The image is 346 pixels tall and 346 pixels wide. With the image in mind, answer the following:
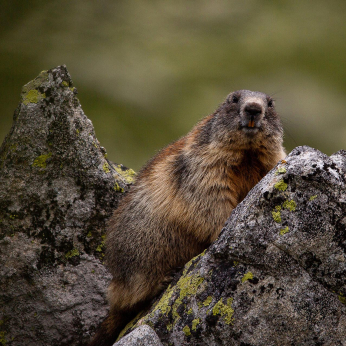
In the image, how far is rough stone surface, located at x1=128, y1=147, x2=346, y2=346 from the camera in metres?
3.69

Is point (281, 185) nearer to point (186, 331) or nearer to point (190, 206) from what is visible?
point (186, 331)

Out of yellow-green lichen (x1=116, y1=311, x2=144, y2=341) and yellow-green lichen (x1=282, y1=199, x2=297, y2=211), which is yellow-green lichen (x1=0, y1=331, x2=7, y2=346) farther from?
yellow-green lichen (x1=282, y1=199, x2=297, y2=211)

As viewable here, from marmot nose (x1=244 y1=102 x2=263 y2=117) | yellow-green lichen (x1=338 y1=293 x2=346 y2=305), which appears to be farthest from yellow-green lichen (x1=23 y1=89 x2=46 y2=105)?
yellow-green lichen (x1=338 y1=293 x2=346 y2=305)

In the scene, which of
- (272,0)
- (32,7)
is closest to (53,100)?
(32,7)

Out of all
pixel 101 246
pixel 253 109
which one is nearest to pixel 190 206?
pixel 253 109

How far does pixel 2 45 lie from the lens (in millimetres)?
10625

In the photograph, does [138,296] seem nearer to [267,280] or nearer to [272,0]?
[267,280]

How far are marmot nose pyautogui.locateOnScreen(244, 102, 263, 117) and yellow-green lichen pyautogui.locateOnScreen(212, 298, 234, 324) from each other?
7.52 ft

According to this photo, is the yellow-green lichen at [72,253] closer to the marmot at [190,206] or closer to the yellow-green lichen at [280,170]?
the marmot at [190,206]

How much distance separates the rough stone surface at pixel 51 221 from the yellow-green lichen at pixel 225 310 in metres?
2.37

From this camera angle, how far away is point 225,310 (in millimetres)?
3855

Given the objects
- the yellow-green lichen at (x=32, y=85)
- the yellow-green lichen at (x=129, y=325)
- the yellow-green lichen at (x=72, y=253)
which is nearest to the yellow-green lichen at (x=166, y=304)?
the yellow-green lichen at (x=129, y=325)

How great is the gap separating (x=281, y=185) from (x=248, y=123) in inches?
61.7

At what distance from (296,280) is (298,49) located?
1049cm
